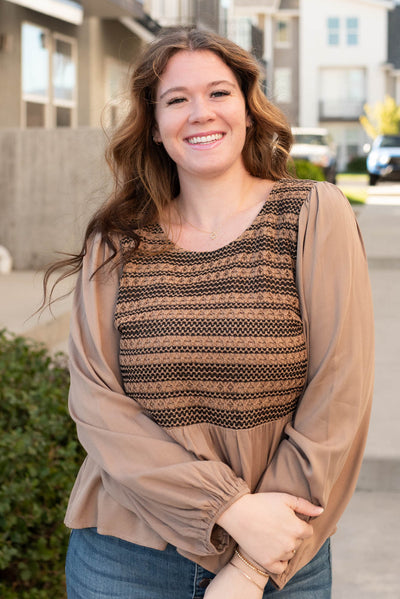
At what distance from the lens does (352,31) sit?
51.8 m

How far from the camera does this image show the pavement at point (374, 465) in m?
3.90

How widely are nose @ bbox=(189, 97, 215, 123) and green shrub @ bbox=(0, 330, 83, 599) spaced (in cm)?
160

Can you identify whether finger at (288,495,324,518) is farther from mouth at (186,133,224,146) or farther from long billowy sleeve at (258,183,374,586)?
mouth at (186,133,224,146)

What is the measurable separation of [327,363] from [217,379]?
0.83ft

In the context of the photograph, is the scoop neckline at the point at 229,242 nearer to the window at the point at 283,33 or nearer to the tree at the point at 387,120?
the tree at the point at 387,120

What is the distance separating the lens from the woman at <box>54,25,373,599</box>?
2049mm

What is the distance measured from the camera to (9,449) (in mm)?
3441

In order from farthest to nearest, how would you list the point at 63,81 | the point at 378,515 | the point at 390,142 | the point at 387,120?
the point at 387,120
the point at 390,142
the point at 63,81
the point at 378,515

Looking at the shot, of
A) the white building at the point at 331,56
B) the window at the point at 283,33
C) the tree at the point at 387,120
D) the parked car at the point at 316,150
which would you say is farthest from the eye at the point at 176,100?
the window at the point at 283,33

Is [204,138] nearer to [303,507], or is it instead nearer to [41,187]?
[303,507]

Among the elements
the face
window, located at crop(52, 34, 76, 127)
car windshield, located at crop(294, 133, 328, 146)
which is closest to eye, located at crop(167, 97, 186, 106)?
the face

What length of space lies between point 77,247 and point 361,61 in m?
45.2

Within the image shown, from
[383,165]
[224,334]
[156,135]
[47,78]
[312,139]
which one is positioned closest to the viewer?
[224,334]

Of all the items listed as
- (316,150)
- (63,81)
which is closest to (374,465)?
(63,81)
